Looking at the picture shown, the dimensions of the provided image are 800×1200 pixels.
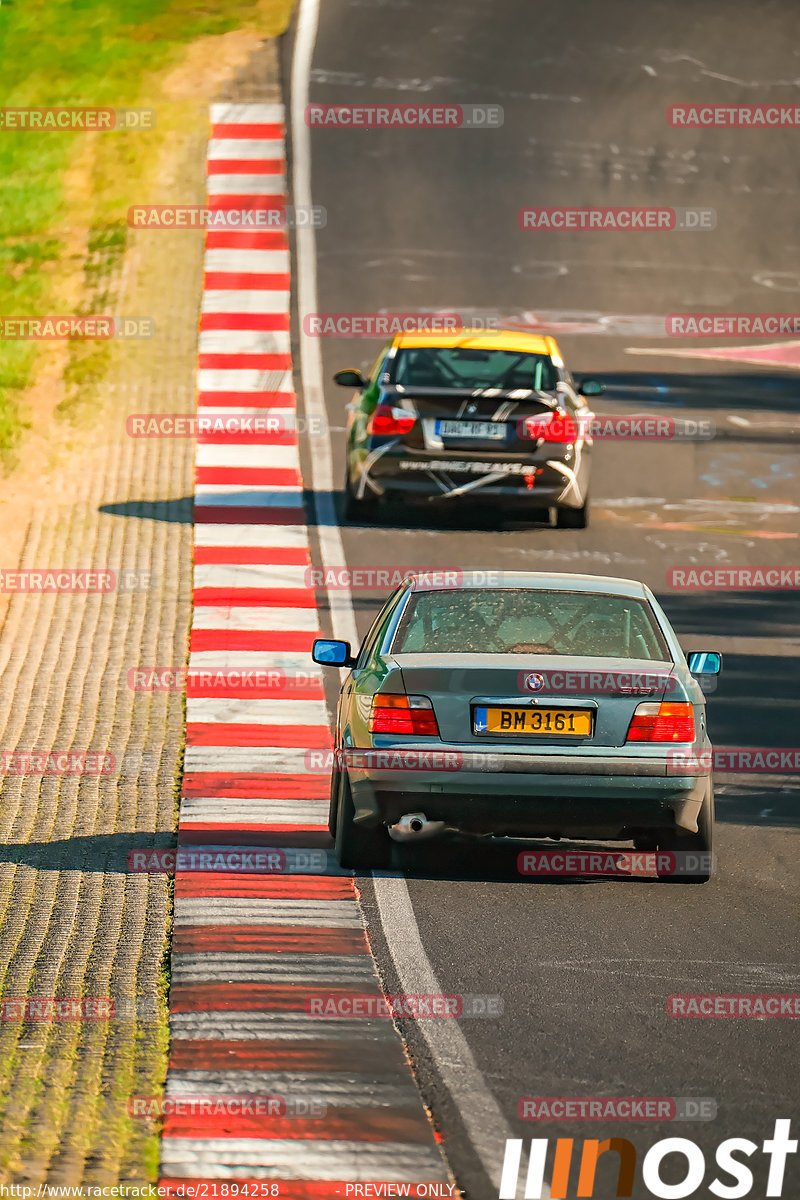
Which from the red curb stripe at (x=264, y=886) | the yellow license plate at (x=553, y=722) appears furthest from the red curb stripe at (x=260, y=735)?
the yellow license plate at (x=553, y=722)

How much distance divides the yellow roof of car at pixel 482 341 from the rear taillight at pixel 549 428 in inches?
41.1

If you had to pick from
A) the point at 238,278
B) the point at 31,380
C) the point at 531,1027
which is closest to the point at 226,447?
the point at 31,380

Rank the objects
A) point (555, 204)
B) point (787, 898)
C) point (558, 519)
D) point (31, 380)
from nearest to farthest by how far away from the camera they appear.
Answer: point (787, 898)
point (558, 519)
point (31, 380)
point (555, 204)

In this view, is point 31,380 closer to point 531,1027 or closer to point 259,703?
point 259,703

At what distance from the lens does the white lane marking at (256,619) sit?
→ 1452 centimetres

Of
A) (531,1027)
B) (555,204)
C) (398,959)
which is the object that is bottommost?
(555,204)

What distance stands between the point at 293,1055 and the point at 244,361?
17488mm

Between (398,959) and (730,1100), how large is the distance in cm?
206

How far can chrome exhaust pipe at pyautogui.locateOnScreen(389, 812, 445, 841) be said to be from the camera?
8.05m

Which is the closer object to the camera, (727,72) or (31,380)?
(31,380)

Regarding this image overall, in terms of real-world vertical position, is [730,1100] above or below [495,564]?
above

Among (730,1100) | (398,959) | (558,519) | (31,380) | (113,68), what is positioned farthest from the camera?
(113,68)

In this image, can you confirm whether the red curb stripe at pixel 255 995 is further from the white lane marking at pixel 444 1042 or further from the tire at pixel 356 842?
the tire at pixel 356 842

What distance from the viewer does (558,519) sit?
17141mm
